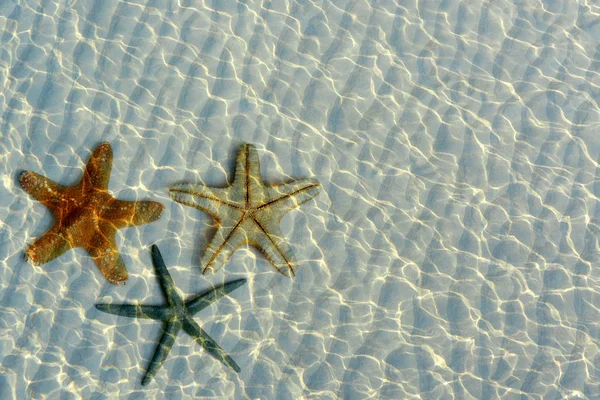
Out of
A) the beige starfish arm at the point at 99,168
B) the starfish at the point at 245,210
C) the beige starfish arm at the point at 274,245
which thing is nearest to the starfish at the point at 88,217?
the beige starfish arm at the point at 99,168

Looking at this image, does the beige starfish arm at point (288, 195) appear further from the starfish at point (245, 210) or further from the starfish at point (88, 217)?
the starfish at point (88, 217)

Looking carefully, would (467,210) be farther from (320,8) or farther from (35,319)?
(35,319)

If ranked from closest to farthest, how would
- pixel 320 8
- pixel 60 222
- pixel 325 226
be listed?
pixel 60 222
pixel 325 226
pixel 320 8

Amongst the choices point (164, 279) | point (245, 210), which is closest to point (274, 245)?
point (245, 210)

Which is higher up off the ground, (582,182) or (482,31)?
(482,31)

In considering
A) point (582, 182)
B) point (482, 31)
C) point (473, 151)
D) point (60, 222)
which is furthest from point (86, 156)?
point (582, 182)

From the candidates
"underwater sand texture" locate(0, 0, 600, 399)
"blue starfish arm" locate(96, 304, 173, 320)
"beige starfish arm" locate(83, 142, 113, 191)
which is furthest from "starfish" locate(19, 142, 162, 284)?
"blue starfish arm" locate(96, 304, 173, 320)
